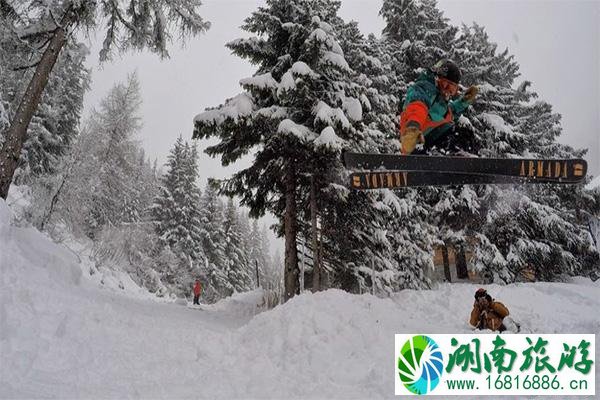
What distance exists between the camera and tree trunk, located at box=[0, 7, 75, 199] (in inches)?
316

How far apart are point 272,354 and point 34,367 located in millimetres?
3097

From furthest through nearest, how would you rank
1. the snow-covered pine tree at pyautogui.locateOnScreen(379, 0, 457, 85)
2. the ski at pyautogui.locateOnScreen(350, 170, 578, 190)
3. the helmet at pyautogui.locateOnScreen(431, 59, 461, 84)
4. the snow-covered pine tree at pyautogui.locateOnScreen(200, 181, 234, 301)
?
1. the snow-covered pine tree at pyautogui.locateOnScreen(200, 181, 234, 301)
2. the snow-covered pine tree at pyautogui.locateOnScreen(379, 0, 457, 85)
3. the ski at pyautogui.locateOnScreen(350, 170, 578, 190)
4. the helmet at pyautogui.locateOnScreen(431, 59, 461, 84)

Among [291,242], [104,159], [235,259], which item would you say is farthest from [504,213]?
[235,259]

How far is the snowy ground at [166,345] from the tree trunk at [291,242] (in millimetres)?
2638

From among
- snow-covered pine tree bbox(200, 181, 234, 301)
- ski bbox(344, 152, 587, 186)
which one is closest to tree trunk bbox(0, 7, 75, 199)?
ski bbox(344, 152, 587, 186)

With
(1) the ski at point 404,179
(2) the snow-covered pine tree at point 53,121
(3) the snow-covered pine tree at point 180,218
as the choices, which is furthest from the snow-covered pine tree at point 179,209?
(1) the ski at point 404,179

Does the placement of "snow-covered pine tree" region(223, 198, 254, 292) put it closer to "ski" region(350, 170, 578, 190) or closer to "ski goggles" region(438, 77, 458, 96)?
"ski" region(350, 170, 578, 190)

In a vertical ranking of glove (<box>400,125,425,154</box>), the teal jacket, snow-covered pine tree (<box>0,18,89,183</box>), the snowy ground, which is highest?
snow-covered pine tree (<box>0,18,89,183</box>)

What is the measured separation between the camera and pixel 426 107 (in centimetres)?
562

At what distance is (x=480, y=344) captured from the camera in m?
5.78

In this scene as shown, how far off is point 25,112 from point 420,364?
30.0 ft

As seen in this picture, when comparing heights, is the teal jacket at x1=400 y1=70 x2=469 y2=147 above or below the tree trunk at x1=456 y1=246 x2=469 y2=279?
above

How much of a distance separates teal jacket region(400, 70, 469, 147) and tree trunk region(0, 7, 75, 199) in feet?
25.7

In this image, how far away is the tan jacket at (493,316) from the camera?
27.0 feet
